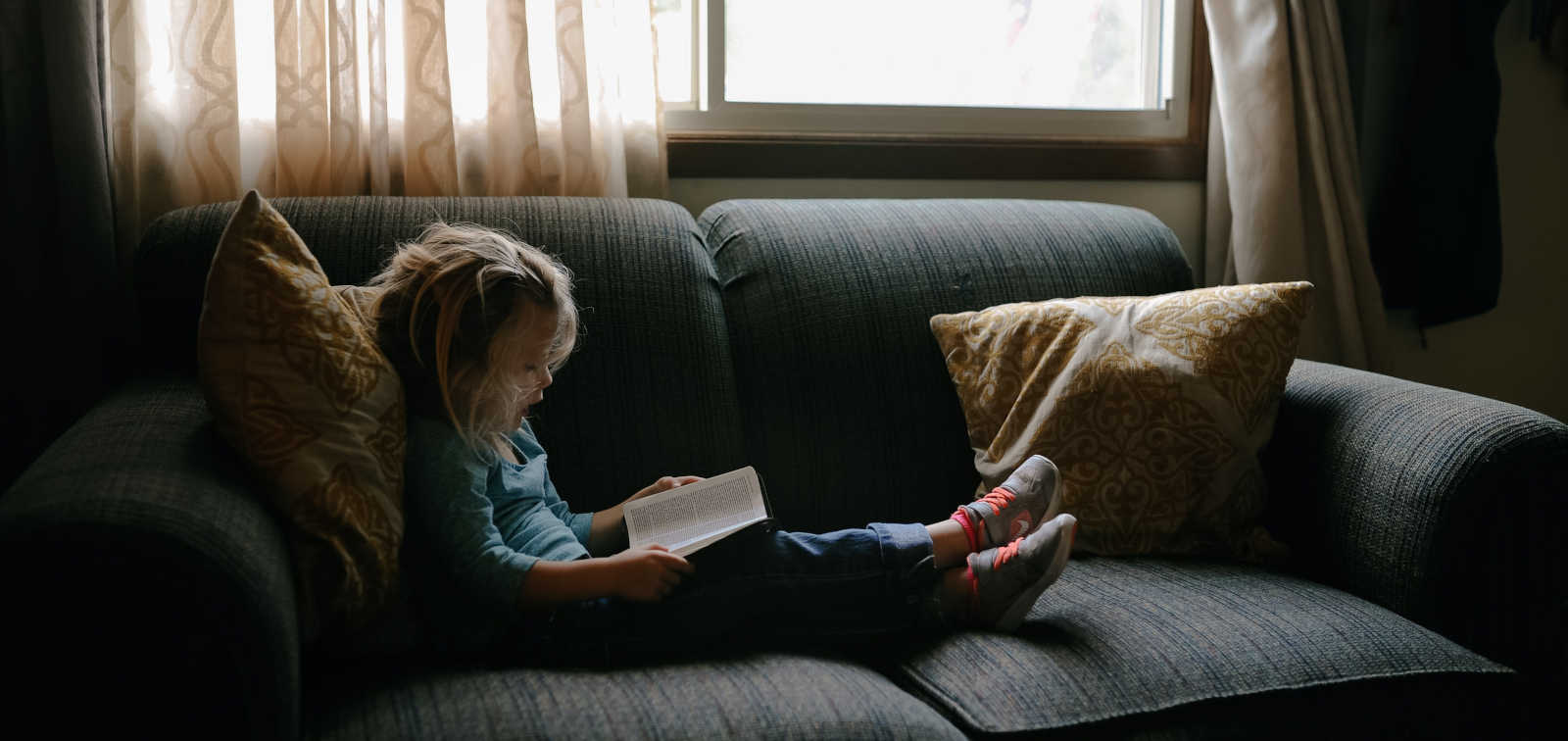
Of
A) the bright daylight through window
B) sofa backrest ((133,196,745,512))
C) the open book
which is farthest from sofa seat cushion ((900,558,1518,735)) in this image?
the bright daylight through window

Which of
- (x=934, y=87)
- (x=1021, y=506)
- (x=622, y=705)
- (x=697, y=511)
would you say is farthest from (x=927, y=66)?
(x=622, y=705)

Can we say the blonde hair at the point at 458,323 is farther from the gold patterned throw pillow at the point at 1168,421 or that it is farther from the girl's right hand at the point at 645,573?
the gold patterned throw pillow at the point at 1168,421

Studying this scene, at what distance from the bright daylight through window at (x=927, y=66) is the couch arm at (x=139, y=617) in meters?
1.38

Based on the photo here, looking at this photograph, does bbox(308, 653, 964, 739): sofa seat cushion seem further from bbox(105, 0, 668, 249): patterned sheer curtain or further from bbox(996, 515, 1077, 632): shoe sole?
bbox(105, 0, 668, 249): patterned sheer curtain

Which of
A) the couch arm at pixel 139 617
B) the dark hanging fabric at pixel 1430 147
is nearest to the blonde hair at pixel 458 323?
the couch arm at pixel 139 617

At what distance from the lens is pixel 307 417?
1103 millimetres

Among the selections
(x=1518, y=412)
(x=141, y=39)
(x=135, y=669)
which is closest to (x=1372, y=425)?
(x=1518, y=412)

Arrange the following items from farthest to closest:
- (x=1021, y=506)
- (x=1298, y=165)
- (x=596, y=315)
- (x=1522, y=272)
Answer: (x=1522, y=272) → (x=1298, y=165) → (x=596, y=315) → (x=1021, y=506)

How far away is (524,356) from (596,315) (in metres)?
0.30

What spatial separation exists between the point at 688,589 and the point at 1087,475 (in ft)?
1.99

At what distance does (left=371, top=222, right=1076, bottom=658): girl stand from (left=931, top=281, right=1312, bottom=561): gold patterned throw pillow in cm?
19

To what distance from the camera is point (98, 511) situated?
0.91 metres

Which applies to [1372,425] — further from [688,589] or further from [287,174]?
[287,174]

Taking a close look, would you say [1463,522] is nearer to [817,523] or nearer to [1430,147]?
[817,523]
